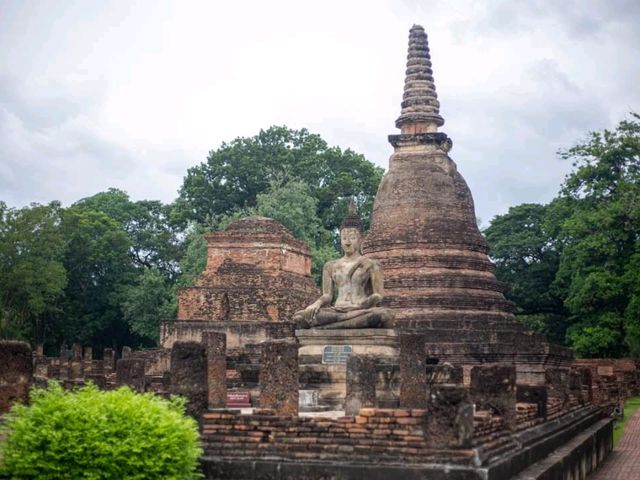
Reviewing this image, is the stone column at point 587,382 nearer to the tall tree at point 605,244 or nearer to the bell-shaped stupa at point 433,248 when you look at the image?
the bell-shaped stupa at point 433,248

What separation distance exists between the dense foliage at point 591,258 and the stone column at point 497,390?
80.5 ft

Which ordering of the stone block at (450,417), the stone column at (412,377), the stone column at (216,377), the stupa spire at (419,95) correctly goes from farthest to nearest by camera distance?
the stupa spire at (419,95) < the stone column at (412,377) < the stone column at (216,377) < the stone block at (450,417)

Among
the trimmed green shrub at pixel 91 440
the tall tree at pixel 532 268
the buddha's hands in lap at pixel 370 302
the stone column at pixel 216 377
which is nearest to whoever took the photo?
the trimmed green shrub at pixel 91 440

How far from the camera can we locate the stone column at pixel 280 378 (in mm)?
10930

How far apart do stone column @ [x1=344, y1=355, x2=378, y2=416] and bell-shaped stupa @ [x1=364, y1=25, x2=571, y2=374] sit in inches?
565

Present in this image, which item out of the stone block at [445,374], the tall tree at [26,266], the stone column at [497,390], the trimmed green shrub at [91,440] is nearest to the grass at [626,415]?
the stone block at [445,374]

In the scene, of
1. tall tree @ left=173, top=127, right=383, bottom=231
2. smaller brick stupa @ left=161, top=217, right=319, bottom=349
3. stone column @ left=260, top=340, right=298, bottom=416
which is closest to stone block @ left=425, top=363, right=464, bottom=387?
stone column @ left=260, top=340, right=298, bottom=416

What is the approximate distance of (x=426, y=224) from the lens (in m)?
29.4

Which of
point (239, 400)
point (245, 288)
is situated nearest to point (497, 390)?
point (239, 400)

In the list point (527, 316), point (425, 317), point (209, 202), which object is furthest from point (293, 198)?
point (425, 317)

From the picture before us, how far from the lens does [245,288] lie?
3294cm

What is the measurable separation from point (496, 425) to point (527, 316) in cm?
3659

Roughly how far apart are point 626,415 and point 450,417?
1867 centimetres

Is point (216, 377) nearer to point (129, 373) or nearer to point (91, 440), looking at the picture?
point (91, 440)
